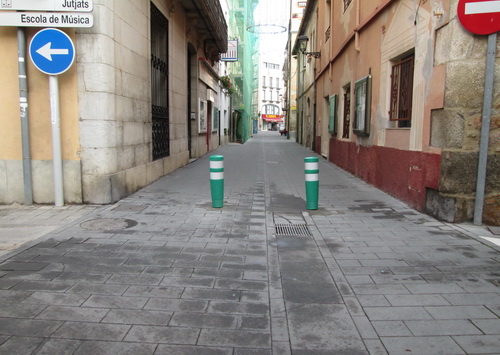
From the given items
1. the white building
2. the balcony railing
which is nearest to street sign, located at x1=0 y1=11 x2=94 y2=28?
the balcony railing

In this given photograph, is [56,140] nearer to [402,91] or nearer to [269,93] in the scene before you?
[402,91]

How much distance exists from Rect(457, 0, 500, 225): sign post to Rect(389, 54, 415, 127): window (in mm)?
1846

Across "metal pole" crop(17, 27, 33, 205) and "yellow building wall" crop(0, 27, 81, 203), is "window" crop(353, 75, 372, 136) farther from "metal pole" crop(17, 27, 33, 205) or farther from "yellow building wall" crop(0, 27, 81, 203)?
"metal pole" crop(17, 27, 33, 205)

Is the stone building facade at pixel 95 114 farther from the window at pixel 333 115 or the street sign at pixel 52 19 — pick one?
the window at pixel 333 115

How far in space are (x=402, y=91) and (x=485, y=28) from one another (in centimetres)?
244

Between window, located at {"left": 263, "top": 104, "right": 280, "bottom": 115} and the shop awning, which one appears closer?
window, located at {"left": 263, "top": 104, "right": 280, "bottom": 115}

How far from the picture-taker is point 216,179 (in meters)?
6.80

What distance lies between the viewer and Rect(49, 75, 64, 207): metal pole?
6442mm

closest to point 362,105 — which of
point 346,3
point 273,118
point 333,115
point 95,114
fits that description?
point 333,115

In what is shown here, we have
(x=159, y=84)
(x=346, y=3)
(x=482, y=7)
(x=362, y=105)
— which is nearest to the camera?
(x=482, y=7)

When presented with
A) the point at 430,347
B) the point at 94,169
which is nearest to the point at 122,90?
the point at 94,169

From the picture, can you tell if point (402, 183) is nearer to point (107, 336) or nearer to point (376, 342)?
point (376, 342)

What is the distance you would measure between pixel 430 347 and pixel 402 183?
5.07 m

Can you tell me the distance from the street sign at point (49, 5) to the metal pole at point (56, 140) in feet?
3.31
